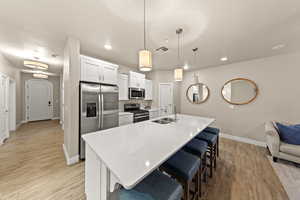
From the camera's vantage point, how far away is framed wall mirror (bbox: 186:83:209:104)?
171 inches

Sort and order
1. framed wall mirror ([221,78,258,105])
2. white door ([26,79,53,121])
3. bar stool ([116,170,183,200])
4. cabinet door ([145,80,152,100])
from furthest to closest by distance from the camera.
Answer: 1. white door ([26,79,53,121])
2. cabinet door ([145,80,152,100])
3. framed wall mirror ([221,78,258,105])
4. bar stool ([116,170,183,200])

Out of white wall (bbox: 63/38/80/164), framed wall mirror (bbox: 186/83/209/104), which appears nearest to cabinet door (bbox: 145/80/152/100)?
framed wall mirror (bbox: 186/83/209/104)

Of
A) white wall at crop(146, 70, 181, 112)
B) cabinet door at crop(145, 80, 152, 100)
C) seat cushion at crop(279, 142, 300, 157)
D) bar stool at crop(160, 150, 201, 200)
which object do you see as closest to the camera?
bar stool at crop(160, 150, 201, 200)

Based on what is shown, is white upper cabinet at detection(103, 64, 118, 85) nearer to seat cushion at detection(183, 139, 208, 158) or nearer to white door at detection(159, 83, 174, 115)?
white door at detection(159, 83, 174, 115)

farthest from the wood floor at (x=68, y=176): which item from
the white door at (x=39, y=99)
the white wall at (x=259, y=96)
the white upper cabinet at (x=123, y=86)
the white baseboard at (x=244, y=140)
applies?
the white door at (x=39, y=99)

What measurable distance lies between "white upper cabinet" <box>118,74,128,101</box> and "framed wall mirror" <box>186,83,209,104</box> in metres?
2.71

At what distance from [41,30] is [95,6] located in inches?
55.9

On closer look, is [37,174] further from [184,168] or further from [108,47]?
[108,47]

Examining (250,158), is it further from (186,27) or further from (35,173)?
(35,173)

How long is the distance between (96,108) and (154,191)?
2175 mm

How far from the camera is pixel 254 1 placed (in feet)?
4.51

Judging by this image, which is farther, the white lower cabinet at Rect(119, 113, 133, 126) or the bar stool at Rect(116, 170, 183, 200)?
the white lower cabinet at Rect(119, 113, 133, 126)

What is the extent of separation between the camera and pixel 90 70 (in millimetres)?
2607

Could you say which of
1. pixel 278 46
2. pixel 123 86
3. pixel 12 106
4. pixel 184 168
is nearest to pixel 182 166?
pixel 184 168
